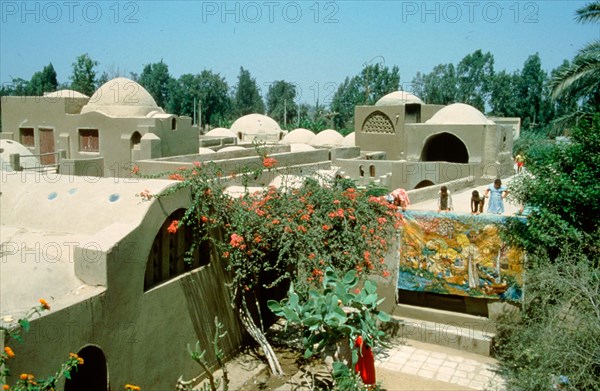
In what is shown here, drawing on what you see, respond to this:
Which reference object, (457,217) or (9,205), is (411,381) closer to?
(457,217)

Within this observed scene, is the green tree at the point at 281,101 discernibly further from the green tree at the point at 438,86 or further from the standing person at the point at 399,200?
the standing person at the point at 399,200

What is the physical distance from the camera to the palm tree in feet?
45.6

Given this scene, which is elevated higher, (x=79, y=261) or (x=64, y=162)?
(x=64, y=162)

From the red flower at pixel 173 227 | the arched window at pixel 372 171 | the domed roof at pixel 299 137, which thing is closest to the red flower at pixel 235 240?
the red flower at pixel 173 227

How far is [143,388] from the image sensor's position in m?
7.72

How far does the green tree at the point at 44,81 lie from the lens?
57.3 metres

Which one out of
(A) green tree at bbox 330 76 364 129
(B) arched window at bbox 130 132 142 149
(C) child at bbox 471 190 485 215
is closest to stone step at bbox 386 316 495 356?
(C) child at bbox 471 190 485 215

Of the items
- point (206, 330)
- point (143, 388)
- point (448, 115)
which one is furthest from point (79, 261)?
point (448, 115)

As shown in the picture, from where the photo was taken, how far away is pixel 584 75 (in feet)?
46.2

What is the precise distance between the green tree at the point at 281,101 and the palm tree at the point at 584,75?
207ft

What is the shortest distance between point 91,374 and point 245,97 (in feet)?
252

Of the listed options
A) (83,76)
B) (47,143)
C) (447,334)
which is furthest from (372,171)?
(83,76)

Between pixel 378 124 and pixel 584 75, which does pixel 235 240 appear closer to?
pixel 584 75

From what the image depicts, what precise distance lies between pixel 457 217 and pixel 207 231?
4.89 metres
